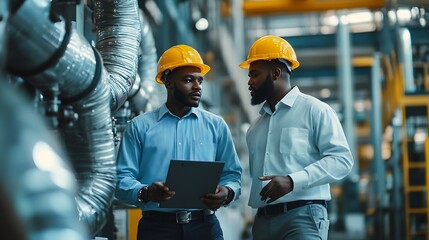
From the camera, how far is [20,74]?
362 centimetres

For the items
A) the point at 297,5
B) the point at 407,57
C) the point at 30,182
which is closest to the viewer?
the point at 30,182

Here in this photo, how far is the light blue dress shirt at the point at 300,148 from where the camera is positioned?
4664 mm

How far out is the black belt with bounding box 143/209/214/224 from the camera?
185 inches

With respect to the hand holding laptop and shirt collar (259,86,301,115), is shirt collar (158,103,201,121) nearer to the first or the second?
shirt collar (259,86,301,115)

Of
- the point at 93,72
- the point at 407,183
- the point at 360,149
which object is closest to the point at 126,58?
the point at 93,72

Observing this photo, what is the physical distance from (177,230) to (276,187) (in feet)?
1.98

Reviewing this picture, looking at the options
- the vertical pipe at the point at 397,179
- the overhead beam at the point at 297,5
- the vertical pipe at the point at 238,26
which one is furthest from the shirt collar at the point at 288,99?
the vertical pipe at the point at 238,26

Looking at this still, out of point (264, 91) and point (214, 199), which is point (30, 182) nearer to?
point (214, 199)

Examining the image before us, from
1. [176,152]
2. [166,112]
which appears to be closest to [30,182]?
[176,152]

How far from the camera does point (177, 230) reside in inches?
185

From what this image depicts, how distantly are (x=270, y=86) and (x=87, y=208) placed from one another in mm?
1439

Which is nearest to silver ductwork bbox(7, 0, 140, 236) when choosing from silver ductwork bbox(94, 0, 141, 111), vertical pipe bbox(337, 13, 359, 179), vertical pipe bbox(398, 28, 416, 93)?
silver ductwork bbox(94, 0, 141, 111)

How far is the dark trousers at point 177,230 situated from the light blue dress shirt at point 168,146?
9 centimetres

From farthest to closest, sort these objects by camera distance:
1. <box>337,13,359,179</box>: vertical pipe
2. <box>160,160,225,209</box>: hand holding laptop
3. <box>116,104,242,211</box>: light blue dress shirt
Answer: <box>337,13,359,179</box>: vertical pipe < <box>116,104,242,211</box>: light blue dress shirt < <box>160,160,225,209</box>: hand holding laptop
